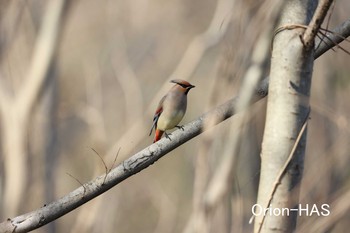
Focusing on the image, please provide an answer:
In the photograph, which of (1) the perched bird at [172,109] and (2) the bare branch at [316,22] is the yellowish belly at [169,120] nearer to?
(1) the perched bird at [172,109]

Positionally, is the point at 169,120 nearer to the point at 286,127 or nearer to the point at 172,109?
the point at 172,109

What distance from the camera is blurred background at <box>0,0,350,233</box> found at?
304cm

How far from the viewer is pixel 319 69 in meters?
7.18

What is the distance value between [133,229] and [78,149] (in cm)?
184

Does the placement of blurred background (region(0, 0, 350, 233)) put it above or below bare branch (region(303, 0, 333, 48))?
below

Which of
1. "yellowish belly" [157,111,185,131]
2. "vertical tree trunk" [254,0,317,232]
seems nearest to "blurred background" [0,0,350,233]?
"vertical tree trunk" [254,0,317,232]

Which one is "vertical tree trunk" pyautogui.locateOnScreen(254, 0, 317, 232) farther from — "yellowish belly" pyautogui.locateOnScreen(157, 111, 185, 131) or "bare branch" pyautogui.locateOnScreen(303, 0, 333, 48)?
"yellowish belly" pyautogui.locateOnScreen(157, 111, 185, 131)

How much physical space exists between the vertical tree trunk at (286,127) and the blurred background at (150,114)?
0.31 ft

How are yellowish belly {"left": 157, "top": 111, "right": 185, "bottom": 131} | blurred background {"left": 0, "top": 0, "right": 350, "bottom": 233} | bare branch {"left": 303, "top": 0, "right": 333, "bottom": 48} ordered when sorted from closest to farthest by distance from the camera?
bare branch {"left": 303, "top": 0, "right": 333, "bottom": 48} < blurred background {"left": 0, "top": 0, "right": 350, "bottom": 233} < yellowish belly {"left": 157, "top": 111, "right": 185, "bottom": 131}

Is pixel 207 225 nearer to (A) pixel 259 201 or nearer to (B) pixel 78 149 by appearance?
(A) pixel 259 201

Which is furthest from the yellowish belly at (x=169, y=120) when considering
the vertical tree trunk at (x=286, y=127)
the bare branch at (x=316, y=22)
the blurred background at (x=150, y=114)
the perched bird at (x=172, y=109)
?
the bare branch at (x=316, y=22)

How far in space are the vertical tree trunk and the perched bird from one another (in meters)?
1.88

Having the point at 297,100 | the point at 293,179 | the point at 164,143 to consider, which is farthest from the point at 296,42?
the point at 164,143

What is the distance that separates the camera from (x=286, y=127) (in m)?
2.46
